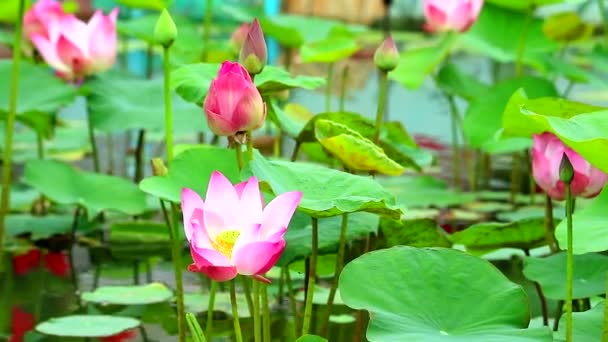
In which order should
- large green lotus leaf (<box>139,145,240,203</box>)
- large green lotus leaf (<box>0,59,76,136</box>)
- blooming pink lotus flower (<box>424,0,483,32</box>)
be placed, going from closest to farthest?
large green lotus leaf (<box>139,145,240,203</box>)
large green lotus leaf (<box>0,59,76,136</box>)
blooming pink lotus flower (<box>424,0,483,32</box>)

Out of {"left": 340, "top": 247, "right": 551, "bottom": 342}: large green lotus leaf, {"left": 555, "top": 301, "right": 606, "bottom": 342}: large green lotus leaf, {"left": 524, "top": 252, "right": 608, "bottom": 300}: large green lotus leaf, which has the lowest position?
{"left": 555, "top": 301, "right": 606, "bottom": 342}: large green lotus leaf

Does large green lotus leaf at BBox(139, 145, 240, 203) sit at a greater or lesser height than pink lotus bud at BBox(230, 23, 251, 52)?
lesser

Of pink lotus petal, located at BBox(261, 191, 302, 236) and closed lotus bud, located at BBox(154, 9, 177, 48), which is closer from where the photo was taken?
pink lotus petal, located at BBox(261, 191, 302, 236)

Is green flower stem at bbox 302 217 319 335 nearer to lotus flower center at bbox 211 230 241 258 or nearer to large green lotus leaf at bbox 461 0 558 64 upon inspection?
lotus flower center at bbox 211 230 241 258

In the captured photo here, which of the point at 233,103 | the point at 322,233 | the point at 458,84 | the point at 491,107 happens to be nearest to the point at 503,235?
the point at 322,233

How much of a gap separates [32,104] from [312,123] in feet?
2.51

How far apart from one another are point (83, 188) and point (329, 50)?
1.96ft

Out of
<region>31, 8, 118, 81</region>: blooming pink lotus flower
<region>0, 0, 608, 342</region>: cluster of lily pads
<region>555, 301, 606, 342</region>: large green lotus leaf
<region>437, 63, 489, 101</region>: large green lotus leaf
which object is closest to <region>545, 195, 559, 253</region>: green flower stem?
<region>0, 0, 608, 342</region>: cluster of lily pads

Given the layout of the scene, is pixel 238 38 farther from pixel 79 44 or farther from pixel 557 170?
pixel 557 170

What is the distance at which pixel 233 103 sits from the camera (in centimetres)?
124

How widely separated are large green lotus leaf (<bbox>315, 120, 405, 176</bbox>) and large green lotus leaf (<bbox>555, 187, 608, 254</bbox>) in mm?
231

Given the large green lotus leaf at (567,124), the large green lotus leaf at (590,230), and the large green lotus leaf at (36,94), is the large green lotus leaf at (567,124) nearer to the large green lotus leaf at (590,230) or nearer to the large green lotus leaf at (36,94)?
the large green lotus leaf at (590,230)

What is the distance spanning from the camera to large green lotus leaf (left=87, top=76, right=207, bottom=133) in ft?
7.28

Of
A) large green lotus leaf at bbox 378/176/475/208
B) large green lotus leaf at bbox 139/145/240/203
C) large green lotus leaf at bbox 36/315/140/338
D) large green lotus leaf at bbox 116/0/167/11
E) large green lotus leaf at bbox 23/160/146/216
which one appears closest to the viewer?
large green lotus leaf at bbox 139/145/240/203
